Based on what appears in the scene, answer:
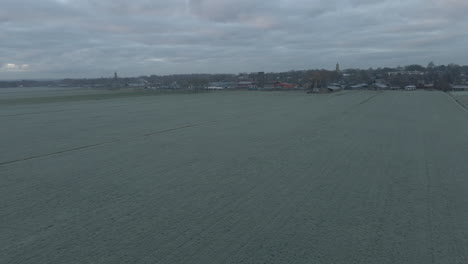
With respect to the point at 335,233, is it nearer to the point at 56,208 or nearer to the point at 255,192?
the point at 255,192

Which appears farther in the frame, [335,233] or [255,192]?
[255,192]

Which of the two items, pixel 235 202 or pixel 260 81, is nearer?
pixel 235 202

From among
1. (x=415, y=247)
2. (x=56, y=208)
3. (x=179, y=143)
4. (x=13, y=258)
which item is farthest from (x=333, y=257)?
(x=179, y=143)

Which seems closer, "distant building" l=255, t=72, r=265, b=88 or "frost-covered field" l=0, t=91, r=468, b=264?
"frost-covered field" l=0, t=91, r=468, b=264

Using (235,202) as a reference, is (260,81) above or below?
above

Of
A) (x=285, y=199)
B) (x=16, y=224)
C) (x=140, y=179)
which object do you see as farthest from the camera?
(x=140, y=179)

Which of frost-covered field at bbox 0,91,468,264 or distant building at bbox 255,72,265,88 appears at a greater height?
distant building at bbox 255,72,265,88

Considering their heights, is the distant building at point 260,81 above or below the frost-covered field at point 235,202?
above

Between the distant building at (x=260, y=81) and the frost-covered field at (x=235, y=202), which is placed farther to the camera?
the distant building at (x=260, y=81)
